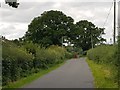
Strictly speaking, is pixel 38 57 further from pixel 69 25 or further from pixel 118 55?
pixel 69 25

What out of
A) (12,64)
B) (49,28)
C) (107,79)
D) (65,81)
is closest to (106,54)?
(107,79)

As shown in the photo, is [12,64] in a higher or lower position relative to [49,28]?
lower

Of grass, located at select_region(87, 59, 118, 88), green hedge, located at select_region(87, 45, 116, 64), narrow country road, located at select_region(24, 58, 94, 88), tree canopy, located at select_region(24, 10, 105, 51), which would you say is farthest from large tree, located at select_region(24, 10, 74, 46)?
grass, located at select_region(87, 59, 118, 88)

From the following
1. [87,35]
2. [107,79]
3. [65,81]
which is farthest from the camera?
[87,35]

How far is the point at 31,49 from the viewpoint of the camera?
3606cm

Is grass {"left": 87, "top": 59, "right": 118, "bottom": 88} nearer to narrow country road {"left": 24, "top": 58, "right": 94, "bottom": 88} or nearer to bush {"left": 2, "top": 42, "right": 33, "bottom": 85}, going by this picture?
narrow country road {"left": 24, "top": 58, "right": 94, "bottom": 88}

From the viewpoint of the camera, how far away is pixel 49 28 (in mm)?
100875

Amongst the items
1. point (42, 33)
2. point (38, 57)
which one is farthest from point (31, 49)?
point (42, 33)

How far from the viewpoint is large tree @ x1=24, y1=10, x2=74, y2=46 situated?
329ft

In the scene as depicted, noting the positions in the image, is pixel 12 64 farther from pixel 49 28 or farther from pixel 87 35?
pixel 87 35

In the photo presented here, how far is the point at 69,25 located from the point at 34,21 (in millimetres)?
10492

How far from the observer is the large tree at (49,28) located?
100 m

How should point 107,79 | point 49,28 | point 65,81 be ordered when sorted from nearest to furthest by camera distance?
1. point 65,81
2. point 107,79
3. point 49,28

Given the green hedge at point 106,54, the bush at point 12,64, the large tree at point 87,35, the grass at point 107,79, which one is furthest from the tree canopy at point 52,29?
the grass at point 107,79
